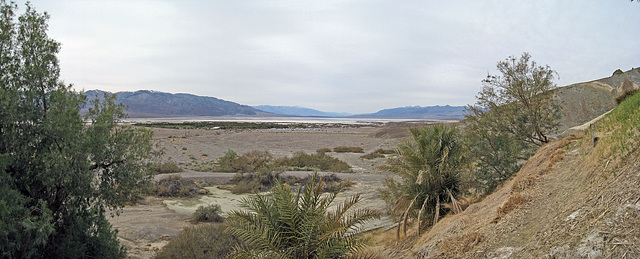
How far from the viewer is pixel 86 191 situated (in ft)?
19.5

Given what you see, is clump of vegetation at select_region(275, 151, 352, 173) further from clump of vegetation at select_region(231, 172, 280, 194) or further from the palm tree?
the palm tree

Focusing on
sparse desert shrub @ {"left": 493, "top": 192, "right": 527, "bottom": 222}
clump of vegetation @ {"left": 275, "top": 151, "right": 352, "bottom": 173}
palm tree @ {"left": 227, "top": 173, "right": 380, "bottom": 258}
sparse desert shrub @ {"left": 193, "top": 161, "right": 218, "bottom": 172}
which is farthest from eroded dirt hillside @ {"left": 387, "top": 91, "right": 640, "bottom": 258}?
sparse desert shrub @ {"left": 193, "top": 161, "right": 218, "bottom": 172}

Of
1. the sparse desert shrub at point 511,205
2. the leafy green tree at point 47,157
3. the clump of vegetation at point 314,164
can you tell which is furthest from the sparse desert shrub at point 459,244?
the clump of vegetation at point 314,164

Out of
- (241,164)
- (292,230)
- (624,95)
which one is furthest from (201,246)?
(241,164)

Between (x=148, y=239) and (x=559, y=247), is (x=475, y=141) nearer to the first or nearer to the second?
(x=559, y=247)

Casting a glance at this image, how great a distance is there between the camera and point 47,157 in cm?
532

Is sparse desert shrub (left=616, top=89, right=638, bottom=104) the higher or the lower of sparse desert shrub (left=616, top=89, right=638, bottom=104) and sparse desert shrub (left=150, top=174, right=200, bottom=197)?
the higher

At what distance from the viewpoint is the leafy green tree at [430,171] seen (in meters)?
8.12

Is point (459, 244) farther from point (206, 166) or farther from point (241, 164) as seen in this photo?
point (206, 166)

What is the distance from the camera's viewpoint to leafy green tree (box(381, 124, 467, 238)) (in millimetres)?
8125

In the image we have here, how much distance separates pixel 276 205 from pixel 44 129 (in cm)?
416

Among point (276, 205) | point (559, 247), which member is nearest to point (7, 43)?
point (276, 205)

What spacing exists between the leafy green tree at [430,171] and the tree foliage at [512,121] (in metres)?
0.99

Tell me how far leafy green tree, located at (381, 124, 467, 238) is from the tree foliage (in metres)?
0.99
